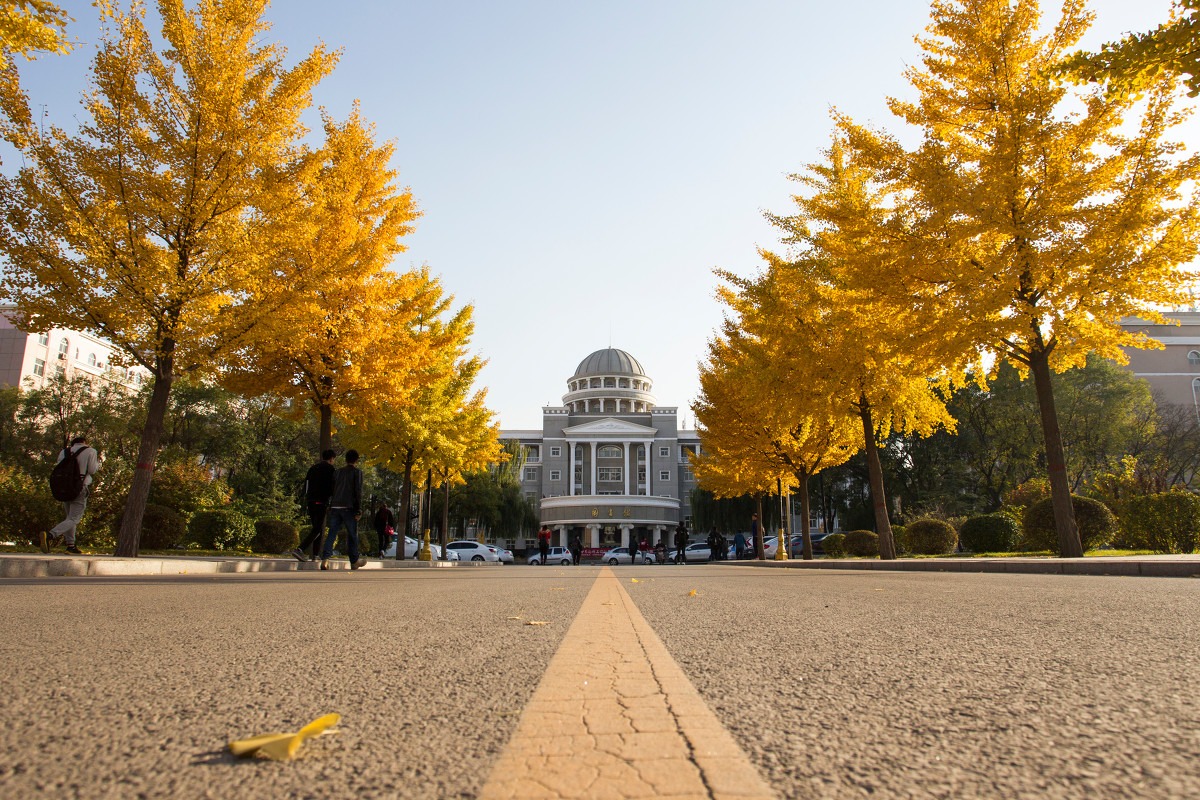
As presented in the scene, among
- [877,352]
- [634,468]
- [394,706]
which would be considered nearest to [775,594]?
[394,706]

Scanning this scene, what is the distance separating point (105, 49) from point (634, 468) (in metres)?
80.5

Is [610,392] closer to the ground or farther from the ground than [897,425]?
farther from the ground

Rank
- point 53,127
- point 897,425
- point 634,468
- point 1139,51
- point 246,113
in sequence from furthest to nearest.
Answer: point 634,468 < point 897,425 < point 246,113 < point 53,127 < point 1139,51

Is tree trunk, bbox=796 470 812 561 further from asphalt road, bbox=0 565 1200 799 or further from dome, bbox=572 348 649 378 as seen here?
dome, bbox=572 348 649 378

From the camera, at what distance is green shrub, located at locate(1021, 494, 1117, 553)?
15047 mm

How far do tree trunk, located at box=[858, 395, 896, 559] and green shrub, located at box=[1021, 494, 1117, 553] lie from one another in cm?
285

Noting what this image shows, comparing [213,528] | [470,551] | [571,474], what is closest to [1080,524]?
[213,528]

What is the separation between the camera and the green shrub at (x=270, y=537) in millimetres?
20797

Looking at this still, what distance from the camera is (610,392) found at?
95.4m

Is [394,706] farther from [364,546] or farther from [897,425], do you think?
[364,546]

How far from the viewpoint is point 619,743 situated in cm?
163

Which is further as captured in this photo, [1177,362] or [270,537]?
[1177,362]

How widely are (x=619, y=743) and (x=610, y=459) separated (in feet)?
292

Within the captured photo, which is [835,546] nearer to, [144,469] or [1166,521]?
[1166,521]
